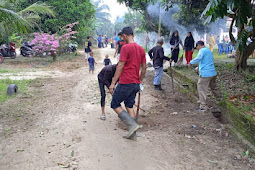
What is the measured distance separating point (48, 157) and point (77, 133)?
3.04ft

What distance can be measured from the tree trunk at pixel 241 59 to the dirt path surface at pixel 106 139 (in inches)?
115

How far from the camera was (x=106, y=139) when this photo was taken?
4164mm

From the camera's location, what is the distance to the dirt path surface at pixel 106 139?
3527 mm

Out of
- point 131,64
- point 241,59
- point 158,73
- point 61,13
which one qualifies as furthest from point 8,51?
point 131,64

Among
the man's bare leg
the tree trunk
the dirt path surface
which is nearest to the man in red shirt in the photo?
the man's bare leg

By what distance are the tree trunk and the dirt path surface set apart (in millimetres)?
2925

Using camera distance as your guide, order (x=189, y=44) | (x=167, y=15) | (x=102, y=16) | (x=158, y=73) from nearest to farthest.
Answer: (x=158, y=73), (x=189, y=44), (x=167, y=15), (x=102, y=16)

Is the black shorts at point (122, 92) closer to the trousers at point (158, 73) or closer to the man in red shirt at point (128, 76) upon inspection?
the man in red shirt at point (128, 76)

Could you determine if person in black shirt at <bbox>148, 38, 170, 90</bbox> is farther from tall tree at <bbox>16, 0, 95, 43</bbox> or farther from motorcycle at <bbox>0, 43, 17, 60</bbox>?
motorcycle at <bbox>0, 43, 17, 60</bbox>

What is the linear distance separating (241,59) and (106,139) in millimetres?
6183

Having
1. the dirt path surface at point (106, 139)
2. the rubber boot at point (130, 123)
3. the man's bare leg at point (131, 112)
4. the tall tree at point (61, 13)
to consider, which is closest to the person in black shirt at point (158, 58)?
the dirt path surface at point (106, 139)

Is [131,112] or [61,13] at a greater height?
[61,13]

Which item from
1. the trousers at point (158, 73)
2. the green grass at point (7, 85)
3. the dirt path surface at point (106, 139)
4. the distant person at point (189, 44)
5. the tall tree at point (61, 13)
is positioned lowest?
the dirt path surface at point (106, 139)

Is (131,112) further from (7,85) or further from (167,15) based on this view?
(167,15)
